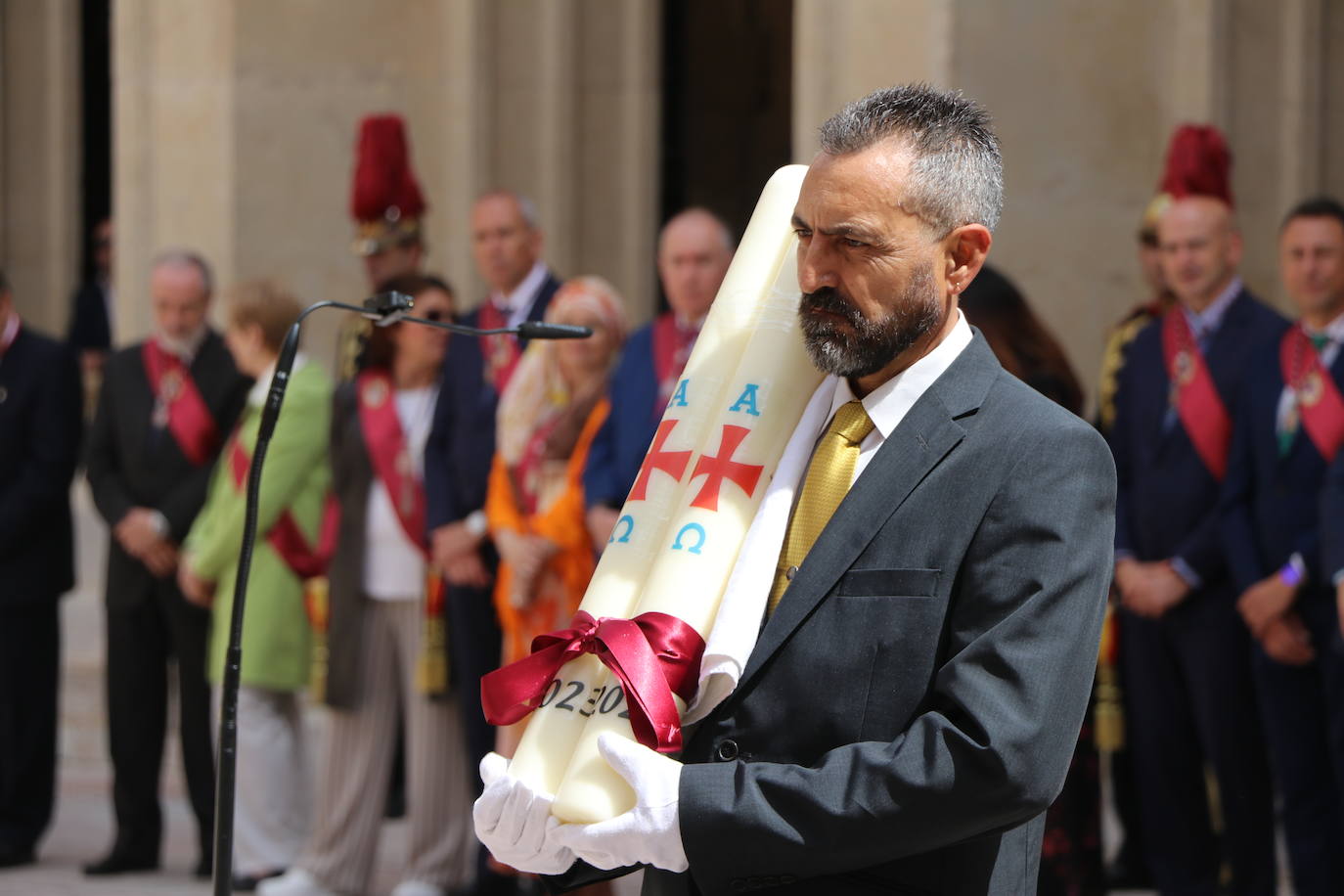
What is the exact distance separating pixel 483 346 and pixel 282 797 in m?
1.66

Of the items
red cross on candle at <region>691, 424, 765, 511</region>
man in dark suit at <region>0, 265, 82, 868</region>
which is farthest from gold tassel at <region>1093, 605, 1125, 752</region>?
man in dark suit at <region>0, 265, 82, 868</region>

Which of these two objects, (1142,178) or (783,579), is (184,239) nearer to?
(1142,178)

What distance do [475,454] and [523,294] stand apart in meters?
0.62

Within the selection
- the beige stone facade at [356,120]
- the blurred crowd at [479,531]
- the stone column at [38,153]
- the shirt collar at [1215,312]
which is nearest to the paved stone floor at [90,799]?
the blurred crowd at [479,531]

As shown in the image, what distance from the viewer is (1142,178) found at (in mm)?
7297

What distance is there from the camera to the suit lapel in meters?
2.50

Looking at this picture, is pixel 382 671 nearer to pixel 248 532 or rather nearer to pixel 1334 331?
pixel 1334 331

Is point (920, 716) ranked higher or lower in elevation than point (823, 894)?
higher

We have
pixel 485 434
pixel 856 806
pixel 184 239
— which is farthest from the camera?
pixel 184 239

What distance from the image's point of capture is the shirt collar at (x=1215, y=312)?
570 centimetres

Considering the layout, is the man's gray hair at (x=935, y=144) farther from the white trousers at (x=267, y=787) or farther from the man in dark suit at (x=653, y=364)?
the white trousers at (x=267, y=787)

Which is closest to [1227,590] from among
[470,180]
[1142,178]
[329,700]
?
[1142,178]

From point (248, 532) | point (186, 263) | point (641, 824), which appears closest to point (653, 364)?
point (186, 263)

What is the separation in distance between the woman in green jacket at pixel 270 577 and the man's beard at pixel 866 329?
Answer: 4133mm
